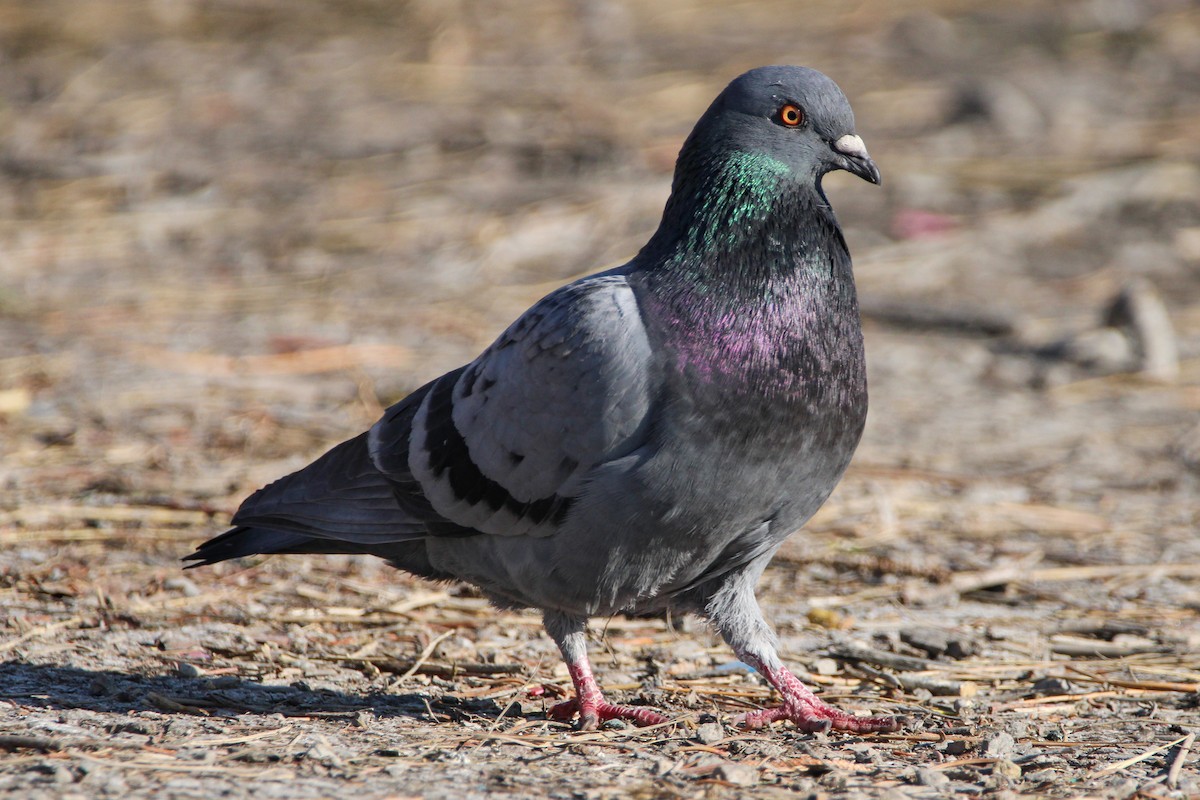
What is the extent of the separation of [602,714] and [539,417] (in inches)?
30.7

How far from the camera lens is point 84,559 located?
4.52 meters

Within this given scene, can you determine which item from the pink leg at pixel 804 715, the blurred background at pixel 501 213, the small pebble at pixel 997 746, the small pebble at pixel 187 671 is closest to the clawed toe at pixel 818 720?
the pink leg at pixel 804 715

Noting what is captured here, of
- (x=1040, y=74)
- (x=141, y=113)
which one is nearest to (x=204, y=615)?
(x=141, y=113)

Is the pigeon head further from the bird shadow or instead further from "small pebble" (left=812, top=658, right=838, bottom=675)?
the bird shadow

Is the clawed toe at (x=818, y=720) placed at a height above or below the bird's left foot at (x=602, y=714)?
above

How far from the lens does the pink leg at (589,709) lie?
Result: 11.5ft

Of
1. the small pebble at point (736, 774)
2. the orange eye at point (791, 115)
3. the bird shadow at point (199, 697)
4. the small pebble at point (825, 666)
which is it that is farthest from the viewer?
the small pebble at point (825, 666)

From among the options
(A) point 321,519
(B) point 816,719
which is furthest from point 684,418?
(A) point 321,519

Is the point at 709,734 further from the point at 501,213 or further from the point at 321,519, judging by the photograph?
the point at 501,213

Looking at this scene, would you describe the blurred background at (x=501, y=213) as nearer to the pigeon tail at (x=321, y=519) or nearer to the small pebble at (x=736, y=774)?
the pigeon tail at (x=321, y=519)

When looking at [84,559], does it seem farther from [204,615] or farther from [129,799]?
[129,799]

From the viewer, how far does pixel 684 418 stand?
322 cm

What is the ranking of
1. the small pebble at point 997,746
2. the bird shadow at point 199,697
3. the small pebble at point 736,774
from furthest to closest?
the bird shadow at point 199,697, the small pebble at point 997,746, the small pebble at point 736,774

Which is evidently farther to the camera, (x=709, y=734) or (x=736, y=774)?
(x=709, y=734)
